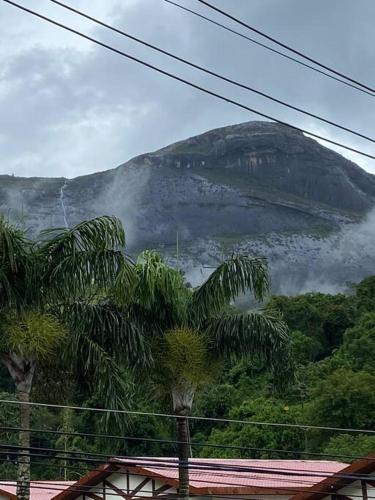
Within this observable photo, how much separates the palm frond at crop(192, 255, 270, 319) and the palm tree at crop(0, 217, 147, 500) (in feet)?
6.58

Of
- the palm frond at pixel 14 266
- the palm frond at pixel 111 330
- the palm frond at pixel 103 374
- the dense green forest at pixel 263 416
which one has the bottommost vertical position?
the palm frond at pixel 103 374

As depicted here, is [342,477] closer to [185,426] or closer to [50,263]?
[185,426]

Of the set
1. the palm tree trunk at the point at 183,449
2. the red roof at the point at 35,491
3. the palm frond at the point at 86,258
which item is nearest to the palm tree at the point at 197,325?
the palm tree trunk at the point at 183,449

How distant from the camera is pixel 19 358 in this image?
19000 mm

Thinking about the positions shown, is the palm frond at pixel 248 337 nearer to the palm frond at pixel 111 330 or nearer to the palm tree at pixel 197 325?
the palm tree at pixel 197 325

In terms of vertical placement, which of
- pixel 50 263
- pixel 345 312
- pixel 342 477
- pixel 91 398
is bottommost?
pixel 342 477

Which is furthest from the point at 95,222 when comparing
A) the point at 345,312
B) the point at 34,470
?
the point at 345,312

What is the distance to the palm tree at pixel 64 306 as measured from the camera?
18766 millimetres

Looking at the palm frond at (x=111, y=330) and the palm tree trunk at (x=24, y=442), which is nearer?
the palm tree trunk at (x=24, y=442)

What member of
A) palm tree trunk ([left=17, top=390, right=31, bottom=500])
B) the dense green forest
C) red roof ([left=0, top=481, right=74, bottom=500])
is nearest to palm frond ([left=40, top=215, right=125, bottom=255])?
palm tree trunk ([left=17, top=390, right=31, bottom=500])

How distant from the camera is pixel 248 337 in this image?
71.6 ft

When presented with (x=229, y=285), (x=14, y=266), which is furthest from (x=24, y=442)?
(x=229, y=285)

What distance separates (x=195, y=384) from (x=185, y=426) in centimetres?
85

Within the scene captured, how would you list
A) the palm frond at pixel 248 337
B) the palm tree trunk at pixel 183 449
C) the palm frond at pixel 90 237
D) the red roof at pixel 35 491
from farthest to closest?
the red roof at pixel 35 491
the palm frond at pixel 248 337
the palm tree trunk at pixel 183 449
the palm frond at pixel 90 237
